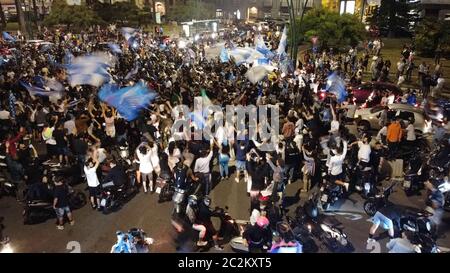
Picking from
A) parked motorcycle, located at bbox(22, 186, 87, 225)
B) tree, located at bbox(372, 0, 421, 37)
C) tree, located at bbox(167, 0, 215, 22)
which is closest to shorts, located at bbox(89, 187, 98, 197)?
parked motorcycle, located at bbox(22, 186, 87, 225)

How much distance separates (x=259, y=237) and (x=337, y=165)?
3547 mm

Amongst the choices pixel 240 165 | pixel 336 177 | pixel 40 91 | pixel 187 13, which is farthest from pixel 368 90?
pixel 187 13

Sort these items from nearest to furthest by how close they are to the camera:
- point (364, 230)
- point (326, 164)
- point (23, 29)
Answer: point (364, 230) → point (326, 164) → point (23, 29)

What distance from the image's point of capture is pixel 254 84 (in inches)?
740

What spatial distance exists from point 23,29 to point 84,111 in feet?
131

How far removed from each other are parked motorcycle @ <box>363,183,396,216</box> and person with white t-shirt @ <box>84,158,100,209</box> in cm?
656

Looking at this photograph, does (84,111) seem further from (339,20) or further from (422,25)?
(422,25)

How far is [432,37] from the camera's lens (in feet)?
102

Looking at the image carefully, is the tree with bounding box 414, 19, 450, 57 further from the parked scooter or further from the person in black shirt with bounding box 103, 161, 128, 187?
the person in black shirt with bounding box 103, 161, 128, 187

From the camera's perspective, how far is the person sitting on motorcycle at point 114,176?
1009 centimetres

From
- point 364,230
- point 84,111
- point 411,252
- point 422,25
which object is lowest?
point 364,230

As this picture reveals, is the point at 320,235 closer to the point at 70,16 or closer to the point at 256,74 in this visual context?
the point at 256,74

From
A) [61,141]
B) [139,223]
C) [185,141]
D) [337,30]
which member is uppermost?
[337,30]

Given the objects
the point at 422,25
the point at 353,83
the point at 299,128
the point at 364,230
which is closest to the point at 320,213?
the point at 364,230
